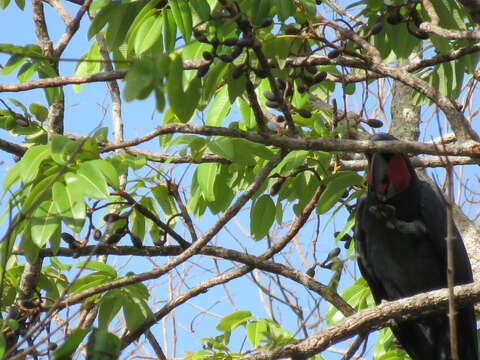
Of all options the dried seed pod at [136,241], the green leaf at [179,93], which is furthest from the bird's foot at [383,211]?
the green leaf at [179,93]

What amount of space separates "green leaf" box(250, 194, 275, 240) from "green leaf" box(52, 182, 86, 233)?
123 centimetres

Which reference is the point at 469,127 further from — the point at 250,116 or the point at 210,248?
the point at 210,248

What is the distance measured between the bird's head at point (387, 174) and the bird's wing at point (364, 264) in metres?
0.23

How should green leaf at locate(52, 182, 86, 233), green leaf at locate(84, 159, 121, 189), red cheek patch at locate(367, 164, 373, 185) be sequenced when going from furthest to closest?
red cheek patch at locate(367, 164, 373, 185)
green leaf at locate(84, 159, 121, 189)
green leaf at locate(52, 182, 86, 233)

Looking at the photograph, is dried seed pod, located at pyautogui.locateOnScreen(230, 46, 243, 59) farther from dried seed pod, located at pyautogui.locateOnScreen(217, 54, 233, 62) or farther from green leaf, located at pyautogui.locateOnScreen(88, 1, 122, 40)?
green leaf, located at pyautogui.locateOnScreen(88, 1, 122, 40)

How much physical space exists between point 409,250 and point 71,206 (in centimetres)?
242

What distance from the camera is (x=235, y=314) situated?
348cm

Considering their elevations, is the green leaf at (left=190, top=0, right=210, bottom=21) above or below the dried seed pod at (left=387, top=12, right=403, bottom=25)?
below

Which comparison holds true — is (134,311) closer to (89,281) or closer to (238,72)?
(89,281)

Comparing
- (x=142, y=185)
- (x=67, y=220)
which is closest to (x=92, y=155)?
(x=67, y=220)

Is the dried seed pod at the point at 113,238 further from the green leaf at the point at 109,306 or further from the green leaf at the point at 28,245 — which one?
the green leaf at the point at 28,245

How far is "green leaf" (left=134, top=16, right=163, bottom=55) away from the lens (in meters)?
3.00

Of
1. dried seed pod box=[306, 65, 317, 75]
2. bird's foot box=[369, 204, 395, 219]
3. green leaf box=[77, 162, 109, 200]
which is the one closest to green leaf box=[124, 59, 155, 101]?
green leaf box=[77, 162, 109, 200]

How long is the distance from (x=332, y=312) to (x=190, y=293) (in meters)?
0.83
